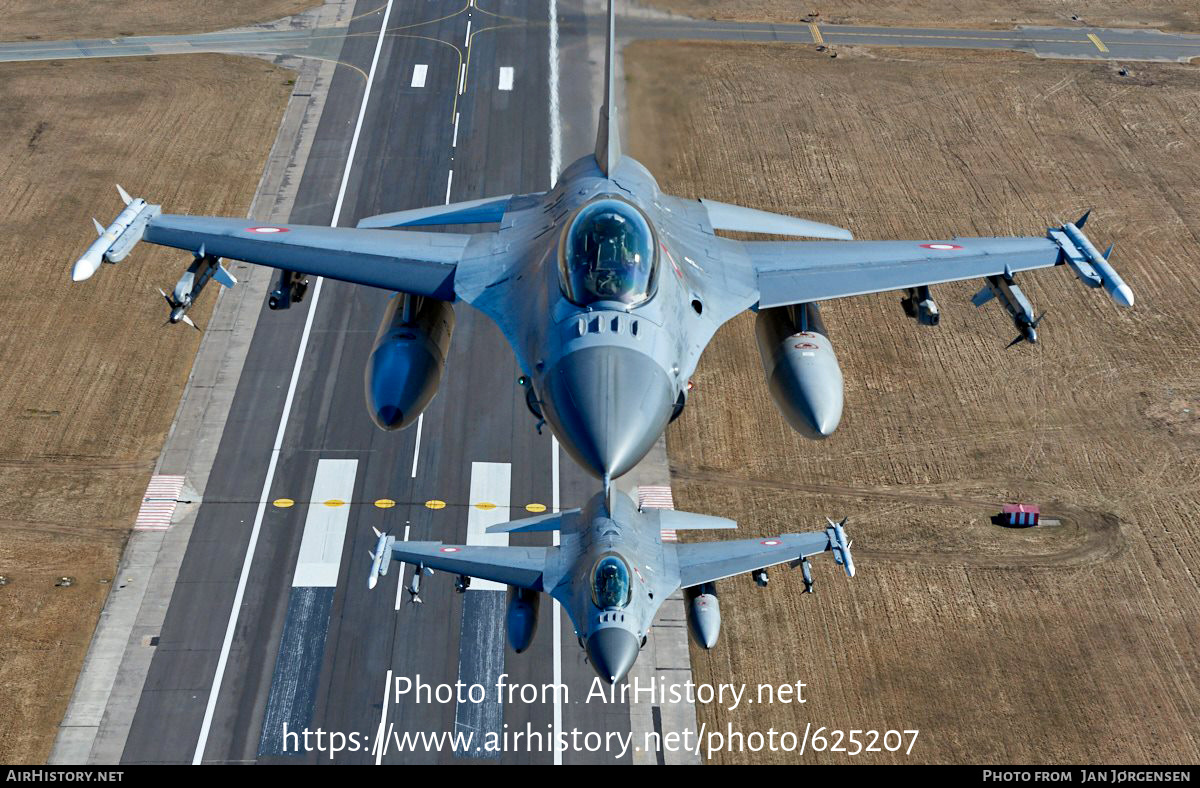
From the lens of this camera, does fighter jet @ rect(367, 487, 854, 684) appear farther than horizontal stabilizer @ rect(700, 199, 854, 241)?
No

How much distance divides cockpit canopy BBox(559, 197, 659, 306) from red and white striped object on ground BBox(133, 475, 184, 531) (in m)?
20.9

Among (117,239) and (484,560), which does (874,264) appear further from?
(117,239)

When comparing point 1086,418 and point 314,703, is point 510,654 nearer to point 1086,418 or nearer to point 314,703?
point 314,703

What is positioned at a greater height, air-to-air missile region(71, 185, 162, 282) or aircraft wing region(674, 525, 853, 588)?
air-to-air missile region(71, 185, 162, 282)

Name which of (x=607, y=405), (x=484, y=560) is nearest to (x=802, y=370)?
(x=607, y=405)

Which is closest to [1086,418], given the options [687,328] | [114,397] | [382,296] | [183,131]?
[687,328]

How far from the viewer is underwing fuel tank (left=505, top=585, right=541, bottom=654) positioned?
3073cm

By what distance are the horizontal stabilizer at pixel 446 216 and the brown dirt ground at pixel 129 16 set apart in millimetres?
40625

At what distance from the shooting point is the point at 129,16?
216 feet

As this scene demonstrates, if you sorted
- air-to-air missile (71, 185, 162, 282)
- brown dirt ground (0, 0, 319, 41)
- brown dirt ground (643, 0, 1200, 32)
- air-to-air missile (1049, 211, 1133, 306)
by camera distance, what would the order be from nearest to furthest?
air-to-air missile (71, 185, 162, 282)
air-to-air missile (1049, 211, 1133, 306)
brown dirt ground (0, 0, 319, 41)
brown dirt ground (643, 0, 1200, 32)

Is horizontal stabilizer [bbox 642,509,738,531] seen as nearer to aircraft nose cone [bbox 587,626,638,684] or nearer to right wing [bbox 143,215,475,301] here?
aircraft nose cone [bbox 587,626,638,684]

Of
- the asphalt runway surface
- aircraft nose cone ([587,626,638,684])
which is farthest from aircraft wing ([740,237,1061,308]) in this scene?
the asphalt runway surface

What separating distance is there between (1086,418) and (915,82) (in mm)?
28606

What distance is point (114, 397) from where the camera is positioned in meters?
40.8
